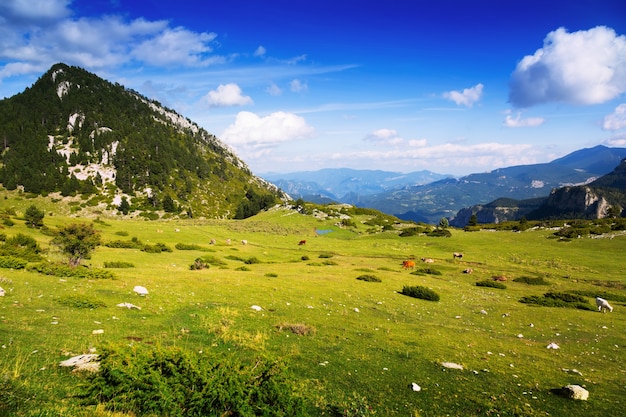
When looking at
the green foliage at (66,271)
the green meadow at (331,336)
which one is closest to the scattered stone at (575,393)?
the green meadow at (331,336)

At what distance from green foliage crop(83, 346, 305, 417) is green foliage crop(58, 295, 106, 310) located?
10.2 metres

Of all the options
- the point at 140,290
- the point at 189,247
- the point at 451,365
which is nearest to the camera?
the point at 451,365

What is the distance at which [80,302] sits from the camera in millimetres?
15070

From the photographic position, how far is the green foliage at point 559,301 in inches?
1045

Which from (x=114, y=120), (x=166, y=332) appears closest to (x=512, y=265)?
(x=166, y=332)

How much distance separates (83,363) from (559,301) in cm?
→ 3337

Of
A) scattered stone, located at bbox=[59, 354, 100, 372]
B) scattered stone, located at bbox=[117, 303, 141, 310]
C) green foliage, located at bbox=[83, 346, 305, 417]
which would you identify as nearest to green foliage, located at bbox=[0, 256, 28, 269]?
scattered stone, located at bbox=[117, 303, 141, 310]

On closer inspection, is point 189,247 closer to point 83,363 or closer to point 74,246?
point 74,246

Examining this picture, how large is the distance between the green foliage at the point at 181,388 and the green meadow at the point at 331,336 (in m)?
0.11

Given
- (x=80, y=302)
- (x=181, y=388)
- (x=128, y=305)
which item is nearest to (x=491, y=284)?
(x=128, y=305)

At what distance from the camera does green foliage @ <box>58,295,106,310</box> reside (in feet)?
48.9

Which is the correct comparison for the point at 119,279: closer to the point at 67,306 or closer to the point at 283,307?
the point at 67,306

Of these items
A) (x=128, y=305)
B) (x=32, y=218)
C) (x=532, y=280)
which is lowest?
(x=532, y=280)

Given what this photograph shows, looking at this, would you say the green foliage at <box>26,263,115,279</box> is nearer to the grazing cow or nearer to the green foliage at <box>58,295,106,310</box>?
the green foliage at <box>58,295,106,310</box>
